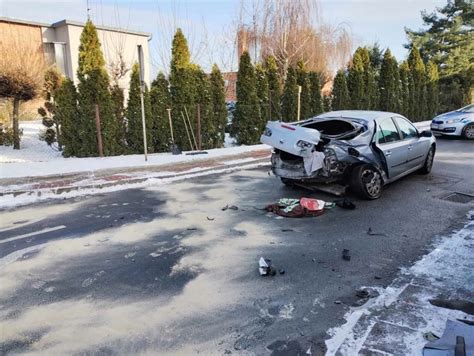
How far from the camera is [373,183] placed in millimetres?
7004

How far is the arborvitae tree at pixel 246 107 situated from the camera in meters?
14.2

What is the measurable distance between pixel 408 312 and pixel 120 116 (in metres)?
10.5

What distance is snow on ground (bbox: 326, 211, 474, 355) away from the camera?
2.90m

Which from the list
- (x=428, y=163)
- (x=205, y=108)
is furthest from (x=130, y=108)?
(x=428, y=163)

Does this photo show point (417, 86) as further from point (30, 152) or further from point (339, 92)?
point (30, 152)

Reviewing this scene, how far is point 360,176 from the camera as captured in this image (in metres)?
6.79

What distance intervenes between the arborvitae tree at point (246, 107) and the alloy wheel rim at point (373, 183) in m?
7.71

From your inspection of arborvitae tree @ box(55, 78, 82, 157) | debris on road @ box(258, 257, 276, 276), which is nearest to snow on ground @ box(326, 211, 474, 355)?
debris on road @ box(258, 257, 276, 276)

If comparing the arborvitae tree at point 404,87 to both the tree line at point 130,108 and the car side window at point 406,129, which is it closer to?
the tree line at point 130,108

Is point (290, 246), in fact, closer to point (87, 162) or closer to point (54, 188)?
point (54, 188)

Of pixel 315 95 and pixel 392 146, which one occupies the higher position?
pixel 315 95

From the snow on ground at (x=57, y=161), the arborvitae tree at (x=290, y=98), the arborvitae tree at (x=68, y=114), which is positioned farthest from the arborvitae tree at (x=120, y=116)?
the arborvitae tree at (x=290, y=98)

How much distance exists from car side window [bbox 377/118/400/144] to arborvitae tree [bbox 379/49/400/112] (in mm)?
14253

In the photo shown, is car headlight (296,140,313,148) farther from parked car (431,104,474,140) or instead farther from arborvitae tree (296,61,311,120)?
parked car (431,104,474,140)
